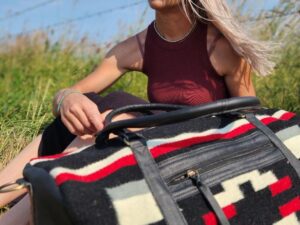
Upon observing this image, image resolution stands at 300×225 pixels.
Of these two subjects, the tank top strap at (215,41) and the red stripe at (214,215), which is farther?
the tank top strap at (215,41)

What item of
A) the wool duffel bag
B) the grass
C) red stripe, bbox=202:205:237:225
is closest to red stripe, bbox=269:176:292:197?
the wool duffel bag

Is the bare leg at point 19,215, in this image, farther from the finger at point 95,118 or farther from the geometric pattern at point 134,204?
the geometric pattern at point 134,204

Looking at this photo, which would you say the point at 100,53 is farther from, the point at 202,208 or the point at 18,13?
the point at 202,208

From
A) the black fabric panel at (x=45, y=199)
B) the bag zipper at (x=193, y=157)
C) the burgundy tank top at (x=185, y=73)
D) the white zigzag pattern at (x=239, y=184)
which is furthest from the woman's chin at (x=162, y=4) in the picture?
the black fabric panel at (x=45, y=199)

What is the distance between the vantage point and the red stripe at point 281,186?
1.47 metres

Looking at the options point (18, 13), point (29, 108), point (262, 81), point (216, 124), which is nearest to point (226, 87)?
point (216, 124)

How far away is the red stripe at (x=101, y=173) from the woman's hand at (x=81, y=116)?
30 centimetres

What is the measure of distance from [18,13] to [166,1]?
6.44 metres

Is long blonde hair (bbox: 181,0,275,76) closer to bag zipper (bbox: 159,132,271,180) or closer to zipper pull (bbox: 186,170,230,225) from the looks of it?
bag zipper (bbox: 159,132,271,180)

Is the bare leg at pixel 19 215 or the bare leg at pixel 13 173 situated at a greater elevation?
the bare leg at pixel 13 173

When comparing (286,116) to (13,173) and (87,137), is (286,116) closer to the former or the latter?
(87,137)

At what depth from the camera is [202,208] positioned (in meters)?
1.33

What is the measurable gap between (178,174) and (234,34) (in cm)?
69

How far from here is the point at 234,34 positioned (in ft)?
6.23
